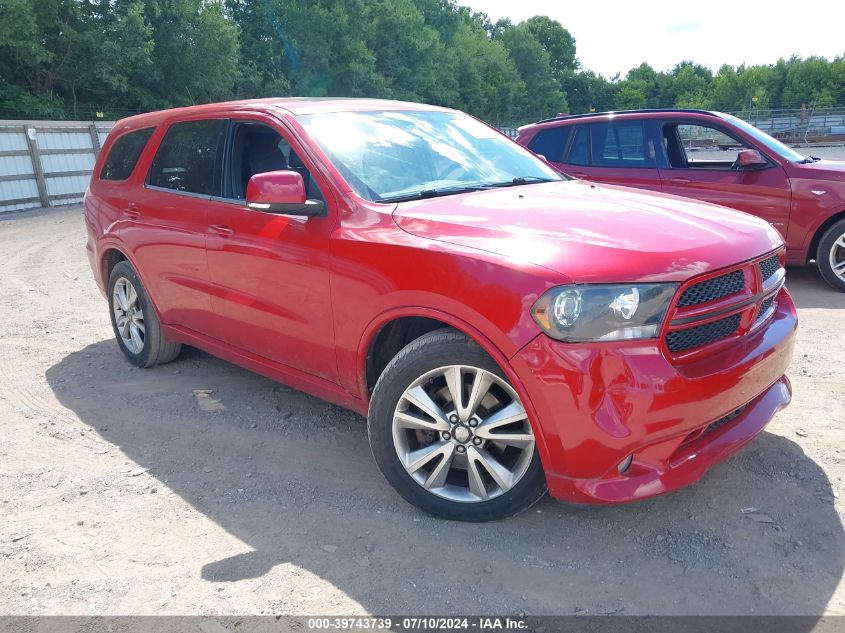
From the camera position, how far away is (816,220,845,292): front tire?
273 inches

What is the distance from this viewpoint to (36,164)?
18.3 meters

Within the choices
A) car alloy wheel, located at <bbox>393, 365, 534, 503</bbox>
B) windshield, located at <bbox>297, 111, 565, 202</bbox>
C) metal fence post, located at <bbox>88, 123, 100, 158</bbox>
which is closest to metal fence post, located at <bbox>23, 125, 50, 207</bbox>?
metal fence post, located at <bbox>88, 123, 100, 158</bbox>

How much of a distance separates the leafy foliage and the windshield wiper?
29162mm

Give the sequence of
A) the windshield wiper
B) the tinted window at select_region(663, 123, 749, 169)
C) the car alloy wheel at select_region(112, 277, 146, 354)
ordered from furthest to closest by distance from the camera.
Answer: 1. the tinted window at select_region(663, 123, 749, 169)
2. the car alloy wheel at select_region(112, 277, 146, 354)
3. the windshield wiper

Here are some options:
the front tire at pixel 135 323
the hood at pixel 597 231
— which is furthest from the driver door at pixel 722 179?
the front tire at pixel 135 323

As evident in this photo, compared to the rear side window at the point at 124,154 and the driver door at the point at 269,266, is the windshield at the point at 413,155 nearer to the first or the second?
the driver door at the point at 269,266

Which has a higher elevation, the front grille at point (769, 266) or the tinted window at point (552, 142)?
the tinted window at point (552, 142)

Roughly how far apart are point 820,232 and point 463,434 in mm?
5728

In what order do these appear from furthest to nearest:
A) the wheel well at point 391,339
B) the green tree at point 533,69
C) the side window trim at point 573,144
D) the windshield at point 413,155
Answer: the green tree at point 533,69 → the side window trim at point 573,144 → the windshield at point 413,155 → the wheel well at point 391,339

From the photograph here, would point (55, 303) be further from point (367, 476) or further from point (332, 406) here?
point (367, 476)

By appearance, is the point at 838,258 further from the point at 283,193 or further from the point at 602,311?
the point at 283,193

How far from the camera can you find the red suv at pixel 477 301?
2.63 metres

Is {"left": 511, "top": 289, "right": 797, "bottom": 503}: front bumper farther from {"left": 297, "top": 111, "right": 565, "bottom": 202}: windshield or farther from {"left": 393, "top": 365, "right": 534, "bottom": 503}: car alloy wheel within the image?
{"left": 297, "top": 111, "right": 565, "bottom": 202}: windshield

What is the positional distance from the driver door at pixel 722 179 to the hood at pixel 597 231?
13.7 ft
